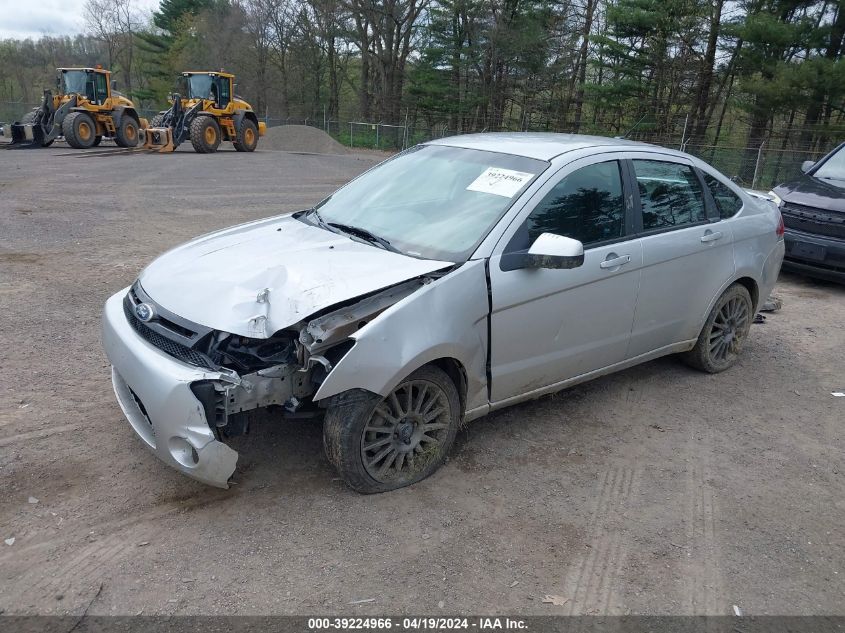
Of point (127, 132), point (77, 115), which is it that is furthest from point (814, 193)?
point (127, 132)

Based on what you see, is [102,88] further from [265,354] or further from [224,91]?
[265,354]

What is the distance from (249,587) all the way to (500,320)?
5.74ft

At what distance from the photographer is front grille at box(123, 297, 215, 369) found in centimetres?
299

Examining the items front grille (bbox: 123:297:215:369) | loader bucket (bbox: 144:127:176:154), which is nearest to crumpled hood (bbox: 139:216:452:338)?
front grille (bbox: 123:297:215:369)

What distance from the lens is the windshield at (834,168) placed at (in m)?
8.45

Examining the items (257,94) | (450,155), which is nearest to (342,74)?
(257,94)

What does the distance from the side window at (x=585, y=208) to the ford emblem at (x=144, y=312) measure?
79.0 inches

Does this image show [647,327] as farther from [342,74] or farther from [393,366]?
[342,74]

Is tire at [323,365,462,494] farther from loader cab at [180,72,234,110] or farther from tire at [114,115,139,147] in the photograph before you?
tire at [114,115,139,147]

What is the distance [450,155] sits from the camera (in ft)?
14.2

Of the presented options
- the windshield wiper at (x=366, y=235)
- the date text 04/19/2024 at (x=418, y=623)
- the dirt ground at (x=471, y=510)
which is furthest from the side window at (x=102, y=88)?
the date text 04/19/2024 at (x=418, y=623)

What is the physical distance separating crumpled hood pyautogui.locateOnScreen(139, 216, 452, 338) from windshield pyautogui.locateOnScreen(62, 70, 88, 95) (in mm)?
21469

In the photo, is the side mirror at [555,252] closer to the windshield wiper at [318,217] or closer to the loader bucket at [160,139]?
the windshield wiper at [318,217]

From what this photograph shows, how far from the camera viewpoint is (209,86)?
22703 mm
